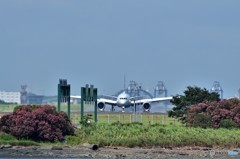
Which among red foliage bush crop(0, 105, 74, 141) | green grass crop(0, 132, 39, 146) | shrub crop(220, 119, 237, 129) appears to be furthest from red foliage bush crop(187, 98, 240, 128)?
green grass crop(0, 132, 39, 146)

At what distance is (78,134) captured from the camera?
7662 cm

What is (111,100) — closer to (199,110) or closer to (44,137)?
(199,110)

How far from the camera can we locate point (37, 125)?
73.9 m

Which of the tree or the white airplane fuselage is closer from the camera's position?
the tree

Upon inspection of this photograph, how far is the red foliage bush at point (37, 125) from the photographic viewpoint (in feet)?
241

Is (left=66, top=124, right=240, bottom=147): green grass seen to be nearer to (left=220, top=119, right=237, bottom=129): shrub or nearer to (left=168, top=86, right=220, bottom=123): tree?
(left=220, top=119, right=237, bottom=129): shrub

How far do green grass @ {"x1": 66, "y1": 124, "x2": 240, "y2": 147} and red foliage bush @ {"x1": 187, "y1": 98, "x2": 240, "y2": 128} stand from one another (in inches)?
362

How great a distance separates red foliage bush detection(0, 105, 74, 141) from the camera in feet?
241

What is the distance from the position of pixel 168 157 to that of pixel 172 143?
24.3 ft

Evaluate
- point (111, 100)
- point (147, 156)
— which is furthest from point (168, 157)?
point (111, 100)

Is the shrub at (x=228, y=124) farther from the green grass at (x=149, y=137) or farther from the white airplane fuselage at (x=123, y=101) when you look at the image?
the white airplane fuselage at (x=123, y=101)

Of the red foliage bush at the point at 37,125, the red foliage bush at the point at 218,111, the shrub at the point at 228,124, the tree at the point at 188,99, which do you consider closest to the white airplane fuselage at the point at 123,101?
the tree at the point at 188,99

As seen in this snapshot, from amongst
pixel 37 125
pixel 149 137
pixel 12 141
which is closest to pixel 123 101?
pixel 149 137

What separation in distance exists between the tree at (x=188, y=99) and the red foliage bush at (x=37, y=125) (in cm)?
2969
